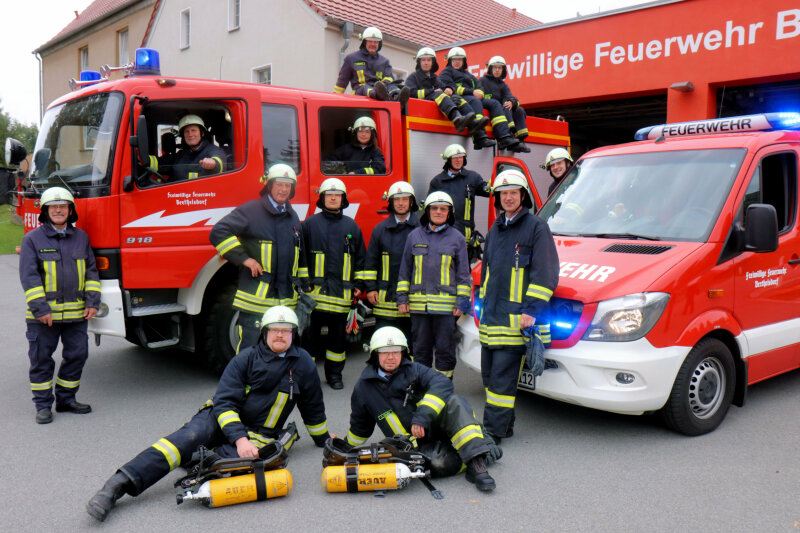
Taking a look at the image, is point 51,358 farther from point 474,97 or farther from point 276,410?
point 474,97

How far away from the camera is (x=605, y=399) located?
4137 mm

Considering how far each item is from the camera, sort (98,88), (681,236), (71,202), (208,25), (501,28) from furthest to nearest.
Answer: (501,28)
(208,25)
(98,88)
(71,202)
(681,236)

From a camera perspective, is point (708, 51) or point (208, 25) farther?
point (208, 25)

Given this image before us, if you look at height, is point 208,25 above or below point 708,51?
above

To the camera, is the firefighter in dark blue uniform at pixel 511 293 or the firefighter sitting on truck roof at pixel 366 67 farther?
the firefighter sitting on truck roof at pixel 366 67

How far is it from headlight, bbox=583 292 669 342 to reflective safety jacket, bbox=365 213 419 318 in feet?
6.53

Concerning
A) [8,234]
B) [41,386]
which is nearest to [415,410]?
[41,386]

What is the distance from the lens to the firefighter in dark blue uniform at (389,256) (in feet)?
18.6

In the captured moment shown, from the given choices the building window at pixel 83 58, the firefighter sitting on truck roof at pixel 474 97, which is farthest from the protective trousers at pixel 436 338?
the building window at pixel 83 58

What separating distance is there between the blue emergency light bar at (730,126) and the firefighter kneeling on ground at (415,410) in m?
2.99

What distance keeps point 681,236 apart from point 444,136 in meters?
3.19

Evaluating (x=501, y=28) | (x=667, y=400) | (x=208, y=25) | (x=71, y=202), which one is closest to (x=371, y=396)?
(x=667, y=400)

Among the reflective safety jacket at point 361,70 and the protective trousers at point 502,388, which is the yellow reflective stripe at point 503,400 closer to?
the protective trousers at point 502,388

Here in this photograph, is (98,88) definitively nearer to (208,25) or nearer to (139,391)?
(139,391)
